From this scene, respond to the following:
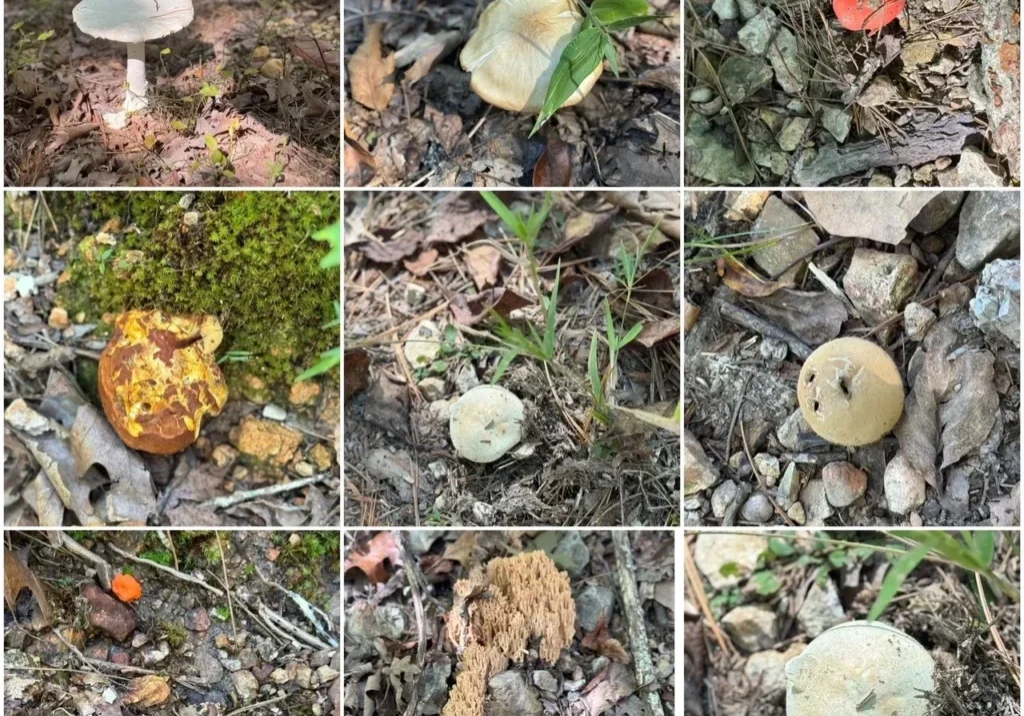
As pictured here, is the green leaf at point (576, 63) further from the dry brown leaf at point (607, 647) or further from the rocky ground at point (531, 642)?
the dry brown leaf at point (607, 647)

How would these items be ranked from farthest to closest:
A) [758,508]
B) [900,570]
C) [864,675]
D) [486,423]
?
[758,508] → [486,423] → [864,675] → [900,570]

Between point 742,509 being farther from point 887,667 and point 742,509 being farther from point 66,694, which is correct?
point 66,694

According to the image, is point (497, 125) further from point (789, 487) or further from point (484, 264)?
point (789, 487)

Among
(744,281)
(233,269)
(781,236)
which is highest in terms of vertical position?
(781,236)

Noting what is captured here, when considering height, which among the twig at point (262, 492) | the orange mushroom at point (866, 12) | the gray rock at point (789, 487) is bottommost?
the twig at point (262, 492)

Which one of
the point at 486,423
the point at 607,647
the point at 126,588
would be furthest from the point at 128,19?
the point at 607,647

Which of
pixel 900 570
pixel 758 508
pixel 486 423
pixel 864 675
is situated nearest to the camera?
pixel 900 570

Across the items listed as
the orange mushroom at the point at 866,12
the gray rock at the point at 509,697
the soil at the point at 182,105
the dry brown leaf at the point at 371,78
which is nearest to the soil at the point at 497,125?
the dry brown leaf at the point at 371,78
